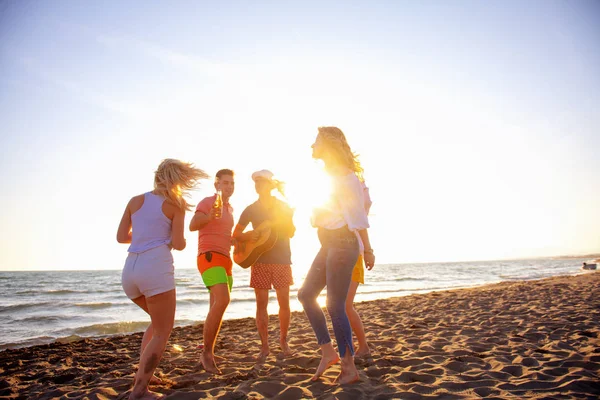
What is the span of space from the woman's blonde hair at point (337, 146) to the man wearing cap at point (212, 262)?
1428 mm

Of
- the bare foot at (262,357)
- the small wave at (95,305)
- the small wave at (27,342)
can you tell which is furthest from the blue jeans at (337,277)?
the small wave at (95,305)

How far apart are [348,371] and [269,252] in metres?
1.79

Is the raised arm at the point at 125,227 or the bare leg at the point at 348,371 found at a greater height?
the raised arm at the point at 125,227

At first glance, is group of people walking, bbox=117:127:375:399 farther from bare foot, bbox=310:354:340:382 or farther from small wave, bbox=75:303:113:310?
small wave, bbox=75:303:113:310

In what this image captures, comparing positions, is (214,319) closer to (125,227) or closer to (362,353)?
(125,227)

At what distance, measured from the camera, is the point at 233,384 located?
3.38m

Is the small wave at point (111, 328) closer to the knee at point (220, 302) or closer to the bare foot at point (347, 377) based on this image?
the knee at point (220, 302)

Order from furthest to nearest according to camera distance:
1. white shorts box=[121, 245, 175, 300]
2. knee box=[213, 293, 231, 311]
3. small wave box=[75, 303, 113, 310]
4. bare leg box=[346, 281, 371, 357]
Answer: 1. small wave box=[75, 303, 113, 310]
2. bare leg box=[346, 281, 371, 357]
3. knee box=[213, 293, 231, 311]
4. white shorts box=[121, 245, 175, 300]

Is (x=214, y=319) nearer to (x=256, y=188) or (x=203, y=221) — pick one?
(x=203, y=221)

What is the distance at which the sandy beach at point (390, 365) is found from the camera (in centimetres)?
299

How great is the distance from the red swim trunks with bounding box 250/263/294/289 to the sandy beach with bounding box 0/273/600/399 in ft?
2.82

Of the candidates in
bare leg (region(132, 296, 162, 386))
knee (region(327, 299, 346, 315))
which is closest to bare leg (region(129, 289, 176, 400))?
bare leg (region(132, 296, 162, 386))

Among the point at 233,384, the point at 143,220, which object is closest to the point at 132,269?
the point at 143,220

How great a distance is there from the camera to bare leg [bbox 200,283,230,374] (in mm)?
3816
